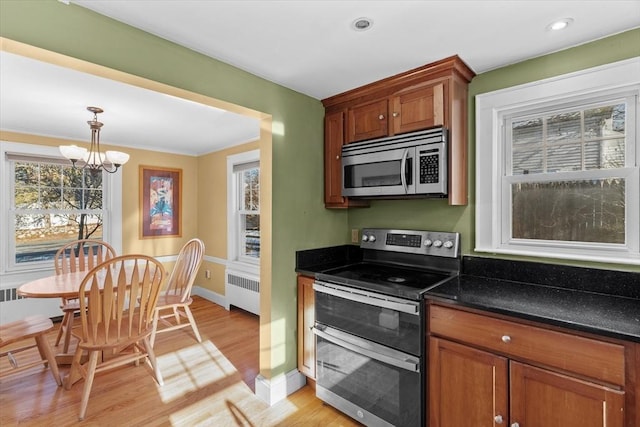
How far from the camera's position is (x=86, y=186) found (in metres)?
4.07

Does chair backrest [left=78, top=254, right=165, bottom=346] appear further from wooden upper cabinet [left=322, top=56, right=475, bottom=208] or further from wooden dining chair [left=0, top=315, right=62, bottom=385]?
wooden upper cabinet [left=322, top=56, right=475, bottom=208]

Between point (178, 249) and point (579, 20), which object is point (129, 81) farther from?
point (178, 249)

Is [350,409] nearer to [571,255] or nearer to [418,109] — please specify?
→ [571,255]

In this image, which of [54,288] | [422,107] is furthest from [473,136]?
[54,288]

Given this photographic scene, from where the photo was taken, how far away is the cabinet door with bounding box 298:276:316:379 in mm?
2285

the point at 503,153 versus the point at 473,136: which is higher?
the point at 473,136

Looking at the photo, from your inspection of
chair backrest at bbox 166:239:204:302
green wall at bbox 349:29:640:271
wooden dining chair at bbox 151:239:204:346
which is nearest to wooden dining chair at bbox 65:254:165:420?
wooden dining chair at bbox 151:239:204:346

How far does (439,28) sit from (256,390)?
256 centimetres

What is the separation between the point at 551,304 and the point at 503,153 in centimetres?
98

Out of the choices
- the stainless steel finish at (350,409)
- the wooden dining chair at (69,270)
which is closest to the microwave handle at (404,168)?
the stainless steel finish at (350,409)

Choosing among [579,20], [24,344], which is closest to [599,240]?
[579,20]

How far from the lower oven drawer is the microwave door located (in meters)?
0.99

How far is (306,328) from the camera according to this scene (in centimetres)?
233

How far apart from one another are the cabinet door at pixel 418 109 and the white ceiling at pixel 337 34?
17 centimetres
